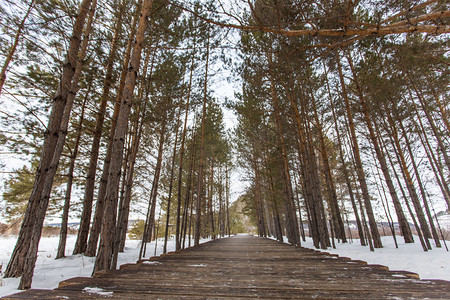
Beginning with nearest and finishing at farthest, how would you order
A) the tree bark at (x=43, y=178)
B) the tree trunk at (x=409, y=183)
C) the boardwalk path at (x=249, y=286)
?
the boardwalk path at (x=249, y=286) → the tree bark at (x=43, y=178) → the tree trunk at (x=409, y=183)

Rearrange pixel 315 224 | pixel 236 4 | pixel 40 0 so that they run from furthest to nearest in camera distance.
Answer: pixel 315 224
pixel 236 4
pixel 40 0

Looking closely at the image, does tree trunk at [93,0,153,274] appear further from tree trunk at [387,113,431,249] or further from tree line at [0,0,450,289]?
tree trunk at [387,113,431,249]

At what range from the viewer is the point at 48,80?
16.0 ft

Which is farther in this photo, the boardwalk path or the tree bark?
the tree bark

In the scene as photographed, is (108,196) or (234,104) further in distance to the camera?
(234,104)

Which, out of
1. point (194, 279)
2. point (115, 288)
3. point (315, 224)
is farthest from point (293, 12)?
point (315, 224)

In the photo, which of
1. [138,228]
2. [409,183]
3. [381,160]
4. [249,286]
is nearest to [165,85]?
[249,286]

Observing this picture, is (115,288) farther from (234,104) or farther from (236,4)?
(234,104)

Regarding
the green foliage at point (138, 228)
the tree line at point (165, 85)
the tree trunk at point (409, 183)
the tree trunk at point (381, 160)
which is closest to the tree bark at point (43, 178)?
the tree line at point (165, 85)

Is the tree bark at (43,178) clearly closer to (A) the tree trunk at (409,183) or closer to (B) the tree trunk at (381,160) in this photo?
(B) the tree trunk at (381,160)

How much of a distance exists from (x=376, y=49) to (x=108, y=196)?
23.2 ft

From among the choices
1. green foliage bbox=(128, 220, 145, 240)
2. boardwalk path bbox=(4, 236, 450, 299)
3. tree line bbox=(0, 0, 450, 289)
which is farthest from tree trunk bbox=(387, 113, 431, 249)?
green foliage bbox=(128, 220, 145, 240)

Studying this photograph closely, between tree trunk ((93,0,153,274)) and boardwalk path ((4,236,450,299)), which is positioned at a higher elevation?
tree trunk ((93,0,153,274))

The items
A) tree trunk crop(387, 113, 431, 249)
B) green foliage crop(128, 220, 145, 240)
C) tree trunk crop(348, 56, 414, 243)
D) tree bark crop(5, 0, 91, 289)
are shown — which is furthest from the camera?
green foliage crop(128, 220, 145, 240)
